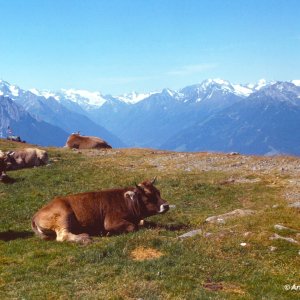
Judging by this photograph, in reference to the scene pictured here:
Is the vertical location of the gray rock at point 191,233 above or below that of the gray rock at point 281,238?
below

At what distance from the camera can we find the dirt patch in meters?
15.2

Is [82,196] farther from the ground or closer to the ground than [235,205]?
farther from the ground

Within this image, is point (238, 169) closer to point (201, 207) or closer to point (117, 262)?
point (201, 207)

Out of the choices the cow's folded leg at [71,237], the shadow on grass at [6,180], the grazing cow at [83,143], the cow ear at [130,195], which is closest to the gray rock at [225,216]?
the cow ear at [130,195]

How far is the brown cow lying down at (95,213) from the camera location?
1842cm

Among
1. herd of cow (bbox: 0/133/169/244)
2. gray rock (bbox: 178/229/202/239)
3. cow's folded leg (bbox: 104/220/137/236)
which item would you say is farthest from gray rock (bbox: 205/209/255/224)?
cow's folded leg (bbox: 104/220/137/236)

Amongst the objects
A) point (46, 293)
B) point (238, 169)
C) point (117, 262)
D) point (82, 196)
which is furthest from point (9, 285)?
point (238, 169)

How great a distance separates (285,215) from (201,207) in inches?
217

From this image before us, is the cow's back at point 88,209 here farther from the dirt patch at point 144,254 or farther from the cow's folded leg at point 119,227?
the dirt patch at point 144,254

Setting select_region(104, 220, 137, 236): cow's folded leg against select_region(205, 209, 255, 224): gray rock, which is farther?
select_region(205, 209, 255, 224): gray rock

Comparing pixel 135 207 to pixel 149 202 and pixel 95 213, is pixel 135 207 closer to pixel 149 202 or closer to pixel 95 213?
pixel 149 202

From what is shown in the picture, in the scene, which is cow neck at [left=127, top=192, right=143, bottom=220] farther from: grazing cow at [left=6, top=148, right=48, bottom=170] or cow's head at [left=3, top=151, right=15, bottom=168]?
grazing cow at [left=6, top=148, right=48, bottom=170]

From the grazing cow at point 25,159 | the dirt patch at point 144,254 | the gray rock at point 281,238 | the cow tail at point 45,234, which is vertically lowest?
the cow tail at point 45,234

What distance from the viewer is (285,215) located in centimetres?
2059
